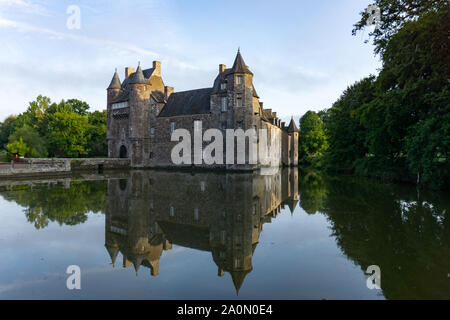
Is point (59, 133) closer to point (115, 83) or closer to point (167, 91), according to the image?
point (115, 83)

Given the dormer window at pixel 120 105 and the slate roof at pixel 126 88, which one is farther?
the slate roof at pixel 126 88

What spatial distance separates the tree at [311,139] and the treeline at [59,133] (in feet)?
129

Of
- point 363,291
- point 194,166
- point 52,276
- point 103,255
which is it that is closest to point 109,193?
point 103,255

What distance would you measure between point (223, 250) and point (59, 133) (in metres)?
45.4

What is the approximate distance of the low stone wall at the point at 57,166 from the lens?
81.4ft

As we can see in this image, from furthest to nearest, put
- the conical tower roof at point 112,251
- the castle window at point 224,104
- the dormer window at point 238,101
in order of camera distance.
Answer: the castle window at point 224,104
the dormer window at point 238,101
the conical tower roof at point 112,251

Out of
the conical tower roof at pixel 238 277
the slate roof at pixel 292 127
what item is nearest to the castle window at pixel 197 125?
the slate roof at pixel 292 127

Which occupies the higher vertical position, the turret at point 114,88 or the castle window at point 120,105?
the turret at point 114,88

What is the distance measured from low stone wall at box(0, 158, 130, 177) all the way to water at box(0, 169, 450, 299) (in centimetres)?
1474

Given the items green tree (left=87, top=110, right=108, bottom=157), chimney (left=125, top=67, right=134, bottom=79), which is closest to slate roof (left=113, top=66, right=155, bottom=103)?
chimney (left=125, top=67, right=134, bottom=79)

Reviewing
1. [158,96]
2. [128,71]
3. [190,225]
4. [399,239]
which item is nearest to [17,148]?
[128,71]

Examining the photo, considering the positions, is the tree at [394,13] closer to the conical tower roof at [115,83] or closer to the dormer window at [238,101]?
the dormer window at [238,101]

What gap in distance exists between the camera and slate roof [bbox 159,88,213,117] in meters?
36.6
